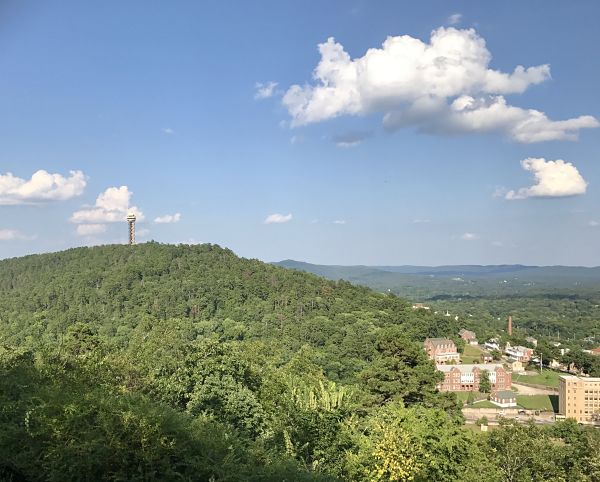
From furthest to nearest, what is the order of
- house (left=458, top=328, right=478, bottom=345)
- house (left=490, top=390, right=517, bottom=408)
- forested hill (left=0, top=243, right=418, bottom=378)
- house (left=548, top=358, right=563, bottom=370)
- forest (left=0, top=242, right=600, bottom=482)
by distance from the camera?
house (left=458, top=328, right=478, bottom=345) < house (left=548, top=358, right=563, bottom=370) < forested hill (left=0, top=243, right=418, bottom=378) < house (left=490, top=390, right=517, bottom=408) < forest (left=0, top=242, right=600, bottom=482)

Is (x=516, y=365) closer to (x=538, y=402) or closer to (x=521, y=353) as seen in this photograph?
(x=521, y=353)

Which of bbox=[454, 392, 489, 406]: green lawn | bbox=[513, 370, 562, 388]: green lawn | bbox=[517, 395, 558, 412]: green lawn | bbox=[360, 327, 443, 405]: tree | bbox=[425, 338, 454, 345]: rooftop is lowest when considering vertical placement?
bbox=[513, 370, 562, 388]: green lawn

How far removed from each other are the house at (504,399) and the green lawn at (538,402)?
128 centimetres

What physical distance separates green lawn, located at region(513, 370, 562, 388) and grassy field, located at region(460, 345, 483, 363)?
7610 millimetres

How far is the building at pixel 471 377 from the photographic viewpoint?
63.2 metres

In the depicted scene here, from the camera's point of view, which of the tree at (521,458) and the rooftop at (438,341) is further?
the rooftop at (438,341)

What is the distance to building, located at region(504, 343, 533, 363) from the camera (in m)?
81.3

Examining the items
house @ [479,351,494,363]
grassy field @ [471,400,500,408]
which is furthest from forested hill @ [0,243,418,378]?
house @ [479,351,494,363]

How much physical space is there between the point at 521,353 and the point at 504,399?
96.8 feet

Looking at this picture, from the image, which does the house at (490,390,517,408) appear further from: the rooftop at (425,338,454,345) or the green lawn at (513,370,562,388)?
the rooftop at (425,338,454,345)

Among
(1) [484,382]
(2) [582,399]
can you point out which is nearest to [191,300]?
(1) [484,382]

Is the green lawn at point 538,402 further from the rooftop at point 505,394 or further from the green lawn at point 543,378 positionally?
the green lawn at point 543,378

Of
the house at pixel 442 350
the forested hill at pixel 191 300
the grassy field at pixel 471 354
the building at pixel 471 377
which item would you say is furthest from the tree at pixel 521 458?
the grassy field at pixel 471 354

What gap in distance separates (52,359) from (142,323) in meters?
38.8
